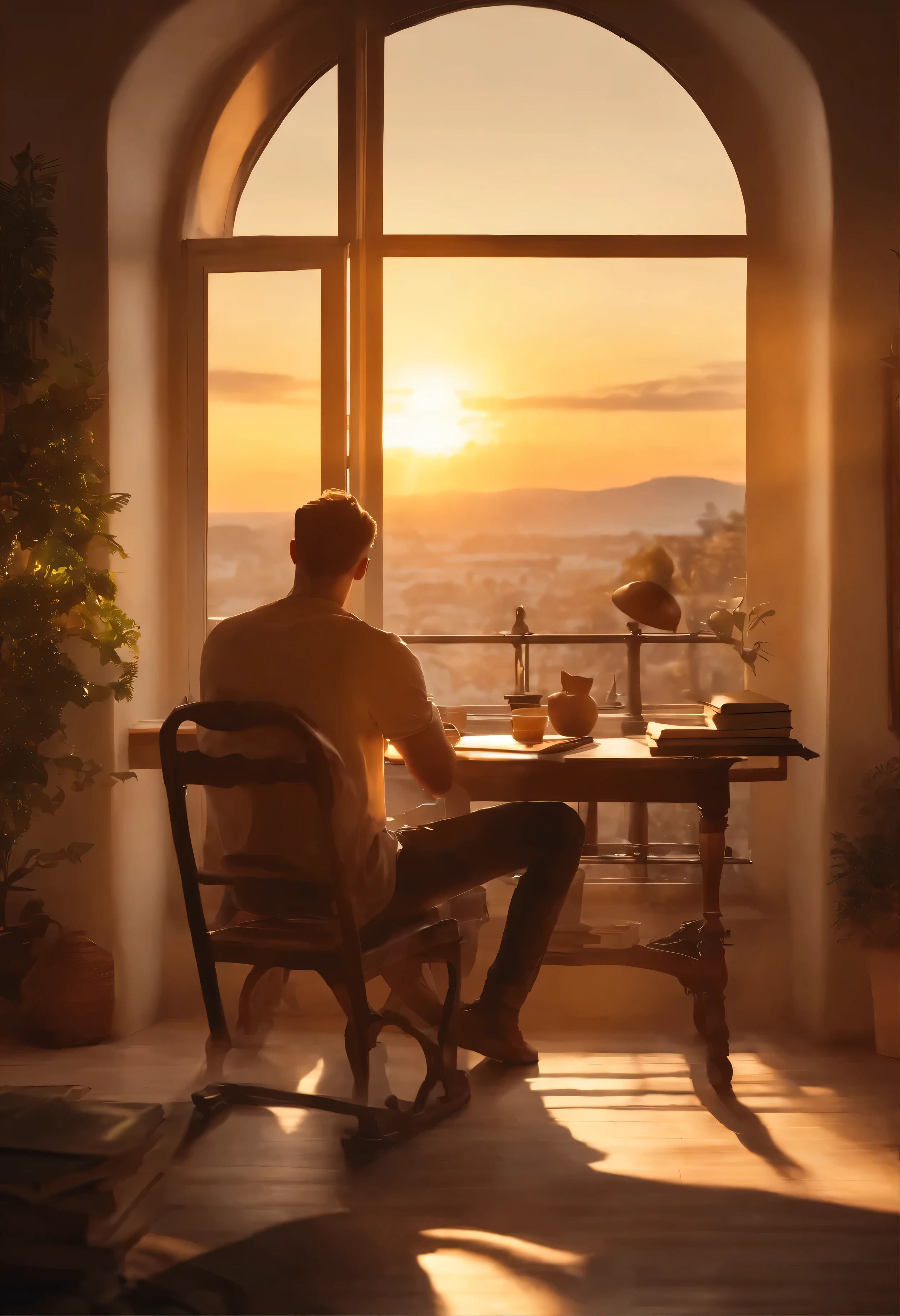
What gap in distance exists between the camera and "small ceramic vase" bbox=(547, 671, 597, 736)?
123 inches

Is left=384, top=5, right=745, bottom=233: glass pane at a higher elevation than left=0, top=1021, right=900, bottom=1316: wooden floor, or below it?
higher

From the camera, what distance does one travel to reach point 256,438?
359cm

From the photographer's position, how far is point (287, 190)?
12.2ft

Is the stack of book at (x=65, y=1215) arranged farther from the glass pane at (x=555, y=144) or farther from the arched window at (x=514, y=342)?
the glass pane at (x=555, y=144)

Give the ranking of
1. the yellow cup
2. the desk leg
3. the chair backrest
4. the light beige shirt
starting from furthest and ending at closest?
the yellow cup < the desk leg < the light beige shirt < the chair backrest

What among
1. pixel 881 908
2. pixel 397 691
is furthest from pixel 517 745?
pixel 881 908

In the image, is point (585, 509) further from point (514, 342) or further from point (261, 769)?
point (261, 769)

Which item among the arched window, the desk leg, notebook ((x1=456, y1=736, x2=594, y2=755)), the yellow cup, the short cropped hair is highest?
the arched window

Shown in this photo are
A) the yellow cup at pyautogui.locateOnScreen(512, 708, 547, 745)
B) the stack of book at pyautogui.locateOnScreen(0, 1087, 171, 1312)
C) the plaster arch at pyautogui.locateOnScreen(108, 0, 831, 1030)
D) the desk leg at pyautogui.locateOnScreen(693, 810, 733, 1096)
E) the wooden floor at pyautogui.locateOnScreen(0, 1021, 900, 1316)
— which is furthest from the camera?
the plaster arch at pyautogui.locateOnScreen(108, 0, 831, 1030)

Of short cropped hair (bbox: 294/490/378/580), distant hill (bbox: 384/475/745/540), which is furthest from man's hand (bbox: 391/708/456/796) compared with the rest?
distant hill (bbox: 384/475/745/540)

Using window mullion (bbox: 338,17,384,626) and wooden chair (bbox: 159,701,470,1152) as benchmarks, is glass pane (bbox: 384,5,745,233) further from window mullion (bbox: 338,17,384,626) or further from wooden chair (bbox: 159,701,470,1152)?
wooden chair (bbox: 159,701,470,1152)

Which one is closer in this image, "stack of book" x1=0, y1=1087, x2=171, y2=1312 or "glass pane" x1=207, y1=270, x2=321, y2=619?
"stack of book" x1=0, y1=1087, x2=171, y2=1312

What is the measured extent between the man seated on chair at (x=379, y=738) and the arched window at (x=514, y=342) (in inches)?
41.6

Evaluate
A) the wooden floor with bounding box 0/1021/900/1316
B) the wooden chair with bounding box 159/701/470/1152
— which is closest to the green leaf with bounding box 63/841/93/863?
the wooden floor with bounding box 0/1021/900/1316
